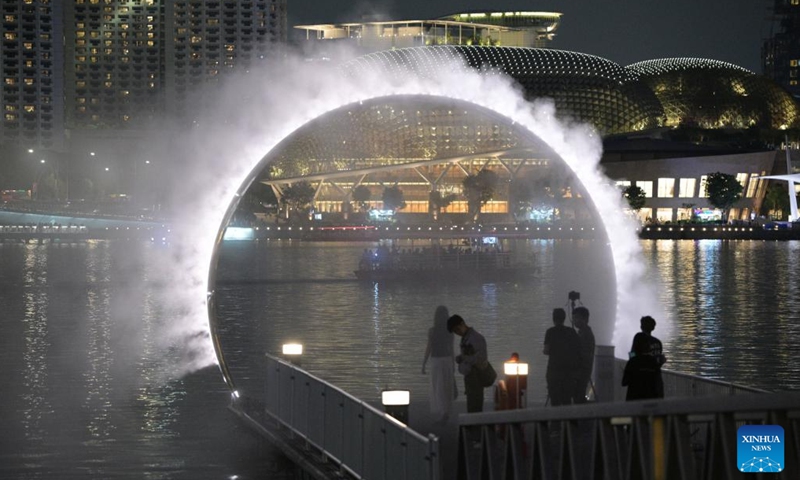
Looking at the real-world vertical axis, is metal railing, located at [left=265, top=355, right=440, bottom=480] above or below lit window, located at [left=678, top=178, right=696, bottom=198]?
below

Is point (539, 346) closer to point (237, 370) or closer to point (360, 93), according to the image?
point (237, 370)

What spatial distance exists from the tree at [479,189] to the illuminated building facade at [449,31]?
43624 mm

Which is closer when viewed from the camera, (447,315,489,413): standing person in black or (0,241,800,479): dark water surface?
(447,315,489,413): standing person in black

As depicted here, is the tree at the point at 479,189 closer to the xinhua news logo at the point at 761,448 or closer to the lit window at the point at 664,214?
the lit window at the point at 664,214

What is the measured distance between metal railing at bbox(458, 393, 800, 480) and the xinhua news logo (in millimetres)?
52

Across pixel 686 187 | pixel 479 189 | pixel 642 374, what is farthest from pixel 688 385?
pixel 686 187

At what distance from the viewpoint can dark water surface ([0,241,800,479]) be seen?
16.8 meters

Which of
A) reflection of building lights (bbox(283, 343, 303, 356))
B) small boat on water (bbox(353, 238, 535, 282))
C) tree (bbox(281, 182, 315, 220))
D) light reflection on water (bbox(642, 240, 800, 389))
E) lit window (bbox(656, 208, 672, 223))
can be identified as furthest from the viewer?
lit window (bbox(656, 208, 672, 223))

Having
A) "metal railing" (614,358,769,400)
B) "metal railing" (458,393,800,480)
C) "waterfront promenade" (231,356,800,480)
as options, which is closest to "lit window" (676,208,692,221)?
"waterfront promenade" (231,356,800,480)

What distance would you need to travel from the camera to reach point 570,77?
12606 centimetres

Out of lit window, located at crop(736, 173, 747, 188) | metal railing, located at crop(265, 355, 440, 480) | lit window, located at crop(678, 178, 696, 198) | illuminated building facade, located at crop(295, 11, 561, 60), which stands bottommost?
metal railing, located at crop(265, 355, 440, 480)

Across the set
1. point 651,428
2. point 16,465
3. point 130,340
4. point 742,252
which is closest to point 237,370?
point 130,340

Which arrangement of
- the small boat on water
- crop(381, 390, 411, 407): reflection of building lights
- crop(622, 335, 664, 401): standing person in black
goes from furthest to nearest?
1. the small boat on water
2. crop(381, 390, 411, 407): reflection of building lights
3. crop(622, 335, 664, 401): standing person in black

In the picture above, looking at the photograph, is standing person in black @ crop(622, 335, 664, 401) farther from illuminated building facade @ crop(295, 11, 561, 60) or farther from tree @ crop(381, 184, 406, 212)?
illuminated building facade @ crop(295, 11, 561, 60)
